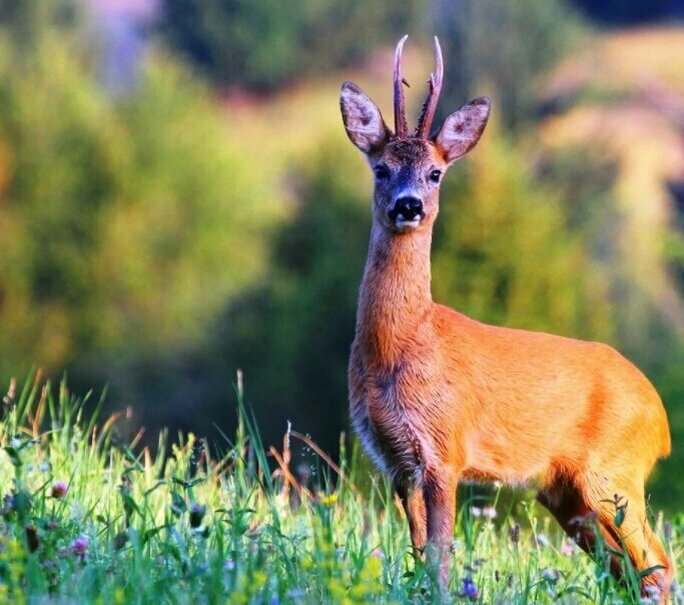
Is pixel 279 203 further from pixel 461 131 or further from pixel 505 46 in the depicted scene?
pixel 461 131

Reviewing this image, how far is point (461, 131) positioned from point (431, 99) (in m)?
0.43

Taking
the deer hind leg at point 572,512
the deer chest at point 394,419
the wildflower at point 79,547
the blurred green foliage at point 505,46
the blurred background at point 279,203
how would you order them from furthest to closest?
1. the blurred green foliage at point 505,46
2. the blurred background at point 279,203
3. the deer hind leg at point 572,512
4. the deer chest at point 394,419
5. the wildflower at point 79,547

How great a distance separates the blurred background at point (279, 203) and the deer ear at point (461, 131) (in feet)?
49.9

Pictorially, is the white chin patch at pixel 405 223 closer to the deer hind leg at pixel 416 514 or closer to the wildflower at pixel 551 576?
the deer hind leg at pixel 416 514

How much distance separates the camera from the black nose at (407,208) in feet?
20.7

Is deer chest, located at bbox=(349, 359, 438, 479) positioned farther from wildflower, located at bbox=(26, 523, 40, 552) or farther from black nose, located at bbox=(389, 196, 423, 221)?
wildflower, located at bbox=(26, 523, 40, 552)

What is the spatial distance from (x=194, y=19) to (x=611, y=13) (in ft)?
51.8

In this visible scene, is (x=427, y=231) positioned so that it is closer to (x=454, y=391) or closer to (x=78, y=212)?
(x=454, y=391)

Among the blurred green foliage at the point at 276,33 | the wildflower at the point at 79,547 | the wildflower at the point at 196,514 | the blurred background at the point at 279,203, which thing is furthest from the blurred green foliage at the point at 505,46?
the wildflower at the point at 196,514

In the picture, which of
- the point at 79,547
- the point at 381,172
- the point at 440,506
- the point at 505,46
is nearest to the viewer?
the point at 79,547

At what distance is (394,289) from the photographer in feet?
21.0

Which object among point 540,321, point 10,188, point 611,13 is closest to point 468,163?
point 540,321

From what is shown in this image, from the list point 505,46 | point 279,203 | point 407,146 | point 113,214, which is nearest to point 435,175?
point 407,146

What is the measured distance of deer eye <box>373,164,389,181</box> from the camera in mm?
6547
